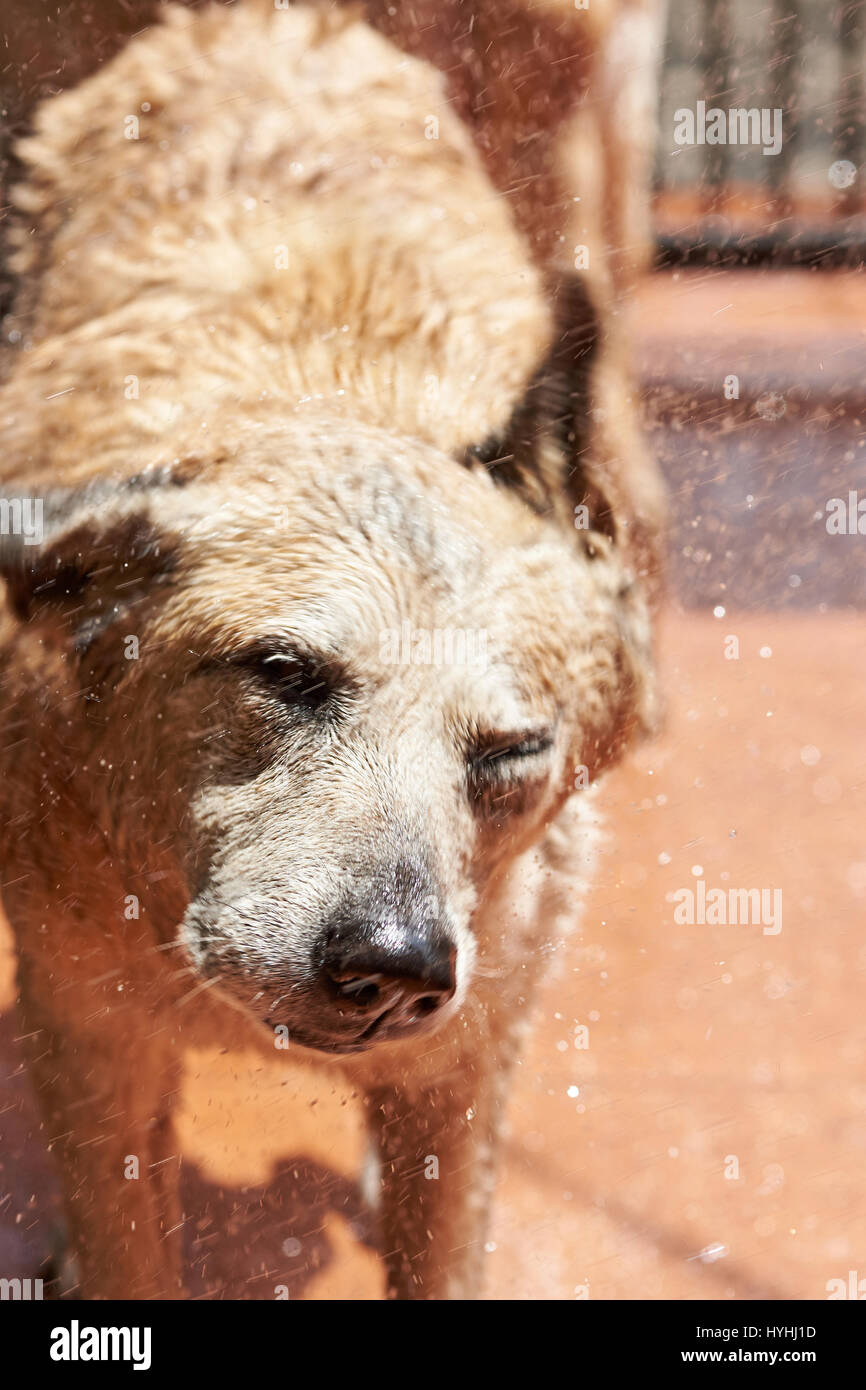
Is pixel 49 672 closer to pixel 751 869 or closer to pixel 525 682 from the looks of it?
pixel 525 682

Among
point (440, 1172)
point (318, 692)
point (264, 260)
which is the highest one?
point (264, 260)

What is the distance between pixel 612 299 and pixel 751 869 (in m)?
1.44

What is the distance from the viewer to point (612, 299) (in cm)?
129

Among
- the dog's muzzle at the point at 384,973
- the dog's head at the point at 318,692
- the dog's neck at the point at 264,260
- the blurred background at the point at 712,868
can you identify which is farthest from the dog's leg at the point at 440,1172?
the dog's neck at the point at 264,260

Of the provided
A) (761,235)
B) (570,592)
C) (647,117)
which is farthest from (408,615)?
(761,235)

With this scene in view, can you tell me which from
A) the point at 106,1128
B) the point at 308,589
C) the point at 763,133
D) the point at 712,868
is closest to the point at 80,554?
the point at 308,589

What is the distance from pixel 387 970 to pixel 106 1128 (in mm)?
643

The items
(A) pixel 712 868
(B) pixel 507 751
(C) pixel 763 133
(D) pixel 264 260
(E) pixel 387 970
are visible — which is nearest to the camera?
(E) pixel 387 970

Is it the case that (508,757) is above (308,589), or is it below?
below

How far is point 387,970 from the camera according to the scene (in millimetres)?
775

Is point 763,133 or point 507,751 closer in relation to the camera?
point 507,751

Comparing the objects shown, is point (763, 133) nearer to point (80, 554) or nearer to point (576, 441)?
point (576, 441)

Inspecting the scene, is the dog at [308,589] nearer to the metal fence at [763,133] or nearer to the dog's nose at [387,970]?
the dog's nose at [387,970]

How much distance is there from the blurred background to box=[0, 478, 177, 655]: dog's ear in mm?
599
